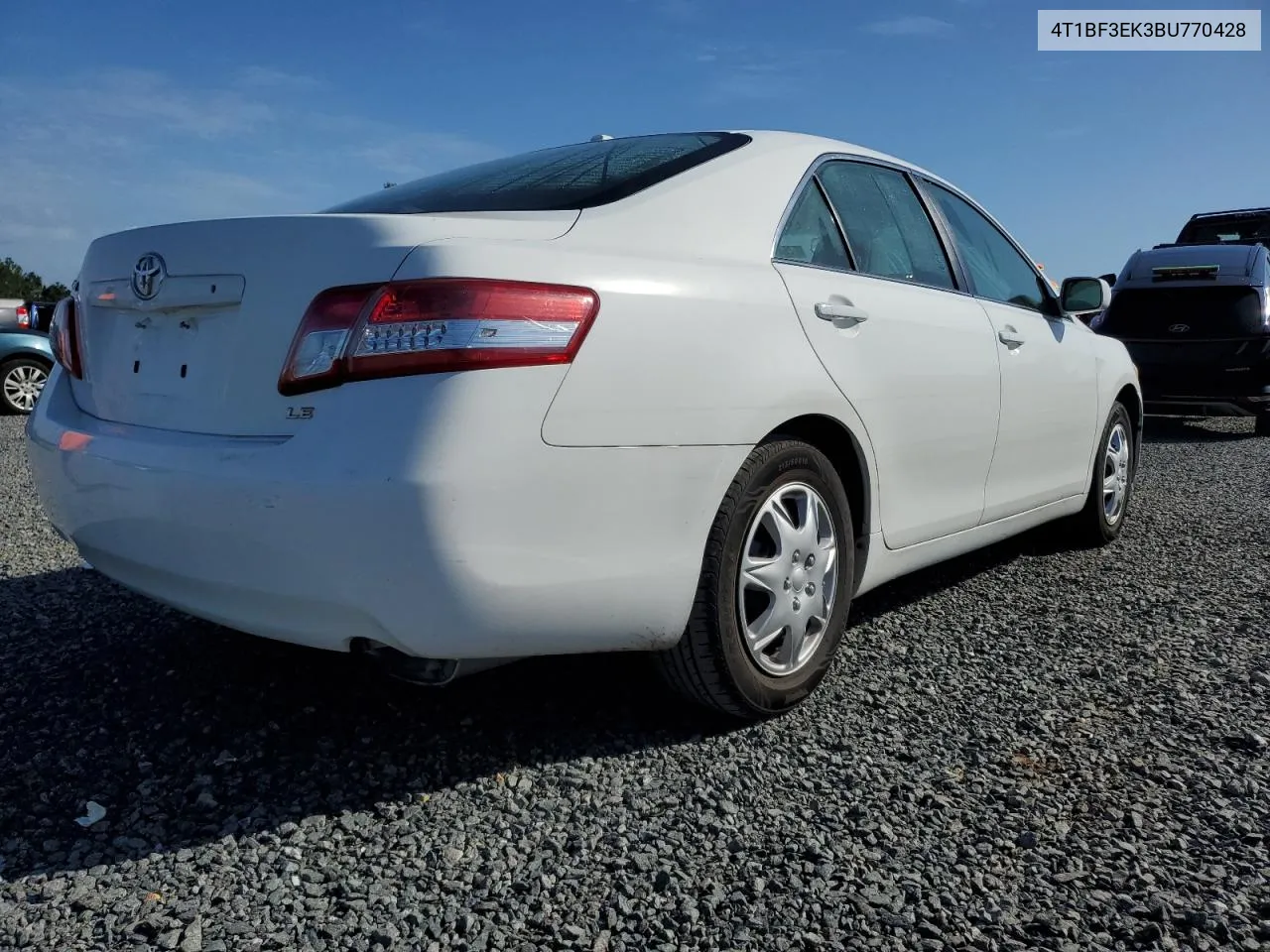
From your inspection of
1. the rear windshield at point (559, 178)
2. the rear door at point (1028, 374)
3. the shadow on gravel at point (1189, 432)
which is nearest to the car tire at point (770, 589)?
the rear windshield at point (559, 178)

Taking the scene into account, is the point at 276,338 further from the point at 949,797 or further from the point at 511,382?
the point at 949,797

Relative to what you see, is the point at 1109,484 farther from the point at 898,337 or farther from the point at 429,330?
the point at 429,330

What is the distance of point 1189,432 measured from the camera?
10.9m

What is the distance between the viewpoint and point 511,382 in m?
2.08

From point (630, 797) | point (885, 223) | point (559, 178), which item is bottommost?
point (630, 797)

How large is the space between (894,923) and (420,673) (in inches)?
40.2

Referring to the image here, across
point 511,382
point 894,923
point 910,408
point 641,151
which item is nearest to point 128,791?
point 511,382

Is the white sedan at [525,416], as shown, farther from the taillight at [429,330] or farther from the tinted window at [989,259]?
the tinted window at [989,259]

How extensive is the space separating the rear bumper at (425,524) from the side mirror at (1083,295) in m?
2.71

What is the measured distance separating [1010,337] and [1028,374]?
180mm

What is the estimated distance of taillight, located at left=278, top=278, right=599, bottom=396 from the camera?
2061 mm

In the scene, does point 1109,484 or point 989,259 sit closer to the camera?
point 989,259

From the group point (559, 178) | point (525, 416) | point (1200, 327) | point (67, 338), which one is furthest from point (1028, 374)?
point (1200, 327)

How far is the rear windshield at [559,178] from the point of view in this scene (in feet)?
8.59
